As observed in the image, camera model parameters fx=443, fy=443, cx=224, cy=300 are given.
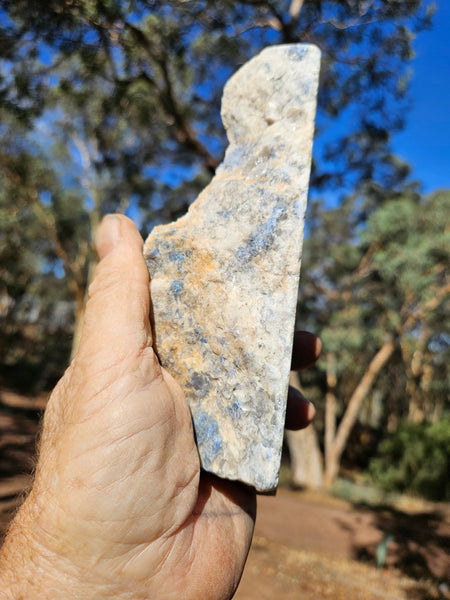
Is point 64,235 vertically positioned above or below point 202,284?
above

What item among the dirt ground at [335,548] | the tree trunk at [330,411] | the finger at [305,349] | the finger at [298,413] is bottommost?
the dirt ground at [335,548]

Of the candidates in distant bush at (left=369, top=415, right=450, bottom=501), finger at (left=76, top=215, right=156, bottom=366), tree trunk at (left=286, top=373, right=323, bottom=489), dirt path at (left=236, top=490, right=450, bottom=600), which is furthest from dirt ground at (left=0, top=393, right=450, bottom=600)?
finger at (left=76, top=215, right=156, bottom=366)

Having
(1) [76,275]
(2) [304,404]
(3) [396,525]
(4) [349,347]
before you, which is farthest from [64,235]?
(2) [304,404]

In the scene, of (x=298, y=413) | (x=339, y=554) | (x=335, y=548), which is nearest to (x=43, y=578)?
(x=298, y=413)

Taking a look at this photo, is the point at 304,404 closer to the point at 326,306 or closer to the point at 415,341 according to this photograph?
the point at 326,306

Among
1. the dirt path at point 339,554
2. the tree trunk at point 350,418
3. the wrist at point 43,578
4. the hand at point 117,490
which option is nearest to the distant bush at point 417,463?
the tree trunk at point 350,418

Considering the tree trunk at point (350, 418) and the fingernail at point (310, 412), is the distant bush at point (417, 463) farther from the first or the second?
the fingernail at point (310, 412)

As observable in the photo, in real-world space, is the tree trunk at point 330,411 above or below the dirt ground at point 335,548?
above
